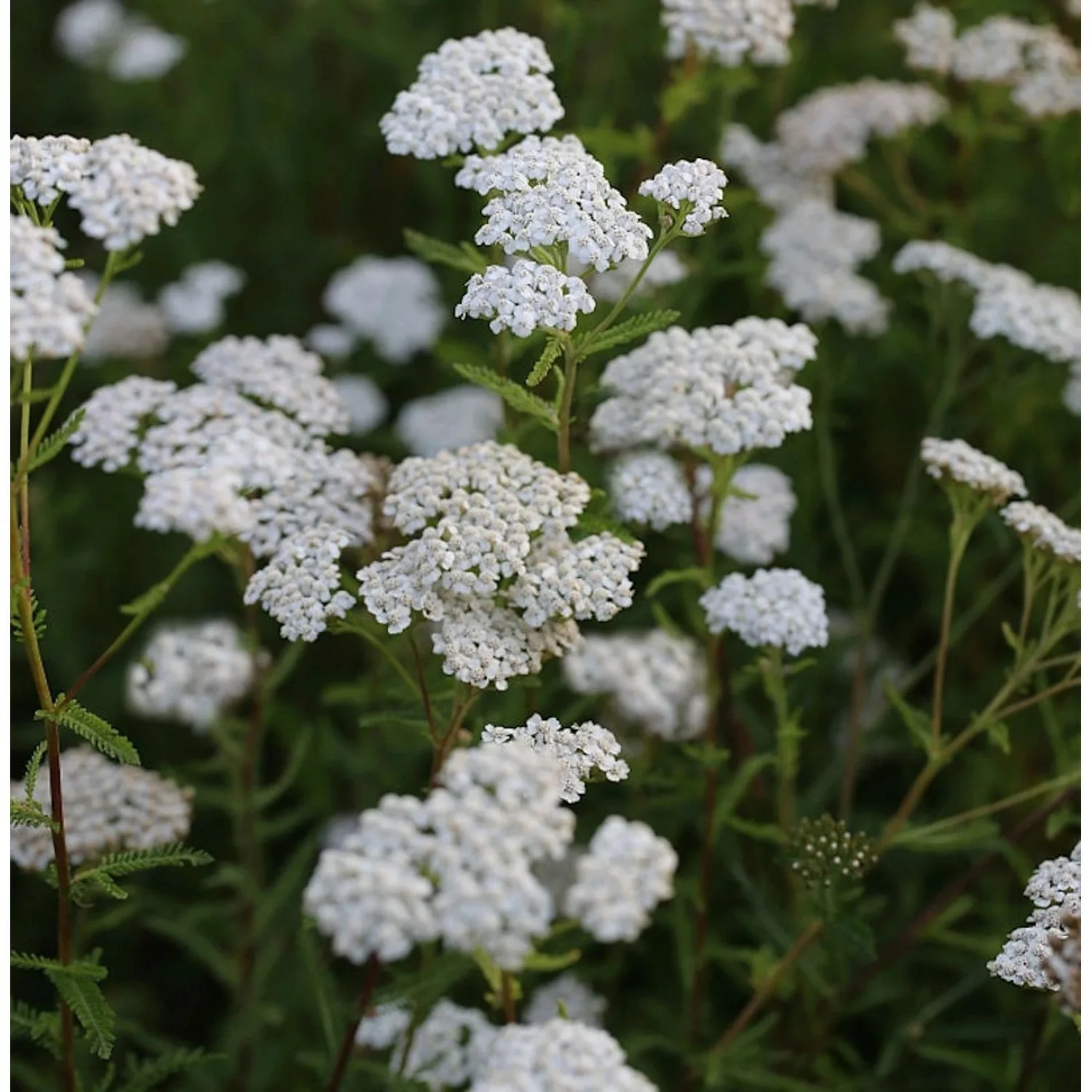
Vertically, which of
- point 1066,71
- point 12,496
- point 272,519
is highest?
point 1066,71

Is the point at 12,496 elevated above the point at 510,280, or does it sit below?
below

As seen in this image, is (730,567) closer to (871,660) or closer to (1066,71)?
(871,660)

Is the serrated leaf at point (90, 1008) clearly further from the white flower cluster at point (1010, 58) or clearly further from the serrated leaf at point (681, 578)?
the white flower cluster at point (1010, 58)

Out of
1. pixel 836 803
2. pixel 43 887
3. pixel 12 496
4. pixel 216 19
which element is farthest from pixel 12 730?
pixel 216 19

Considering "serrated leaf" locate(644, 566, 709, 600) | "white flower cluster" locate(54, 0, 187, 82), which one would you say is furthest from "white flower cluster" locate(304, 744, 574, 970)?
"white flower cluster" locate(54, 0, 187, 82)

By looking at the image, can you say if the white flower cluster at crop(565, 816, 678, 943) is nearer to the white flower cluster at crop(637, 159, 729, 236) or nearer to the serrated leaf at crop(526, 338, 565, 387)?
the serrated leaf at crop(526, 338, 565, 387)

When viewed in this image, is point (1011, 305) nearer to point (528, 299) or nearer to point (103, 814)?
point (528, 299)

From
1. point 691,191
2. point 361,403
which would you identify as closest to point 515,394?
point 691,191
